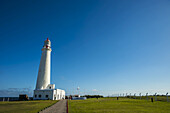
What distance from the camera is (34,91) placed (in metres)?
45.0

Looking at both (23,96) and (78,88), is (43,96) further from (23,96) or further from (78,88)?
(78,88)

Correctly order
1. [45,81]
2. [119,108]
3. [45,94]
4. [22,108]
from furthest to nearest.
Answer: [45,81], [45,94], [22,108], [119,108]

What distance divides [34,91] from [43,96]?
4205 millimetres

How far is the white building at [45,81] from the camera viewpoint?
1705 inches

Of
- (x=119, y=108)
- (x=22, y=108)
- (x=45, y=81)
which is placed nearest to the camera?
(x=119, y=108)

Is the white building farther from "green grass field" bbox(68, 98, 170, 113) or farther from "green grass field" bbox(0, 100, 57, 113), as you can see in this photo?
"green grass field" bbox(68, 98, 170, 113)

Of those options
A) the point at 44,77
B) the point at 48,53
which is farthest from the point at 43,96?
the point at 48,53

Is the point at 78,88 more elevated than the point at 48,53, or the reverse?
the point at 48,53

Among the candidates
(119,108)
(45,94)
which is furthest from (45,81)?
(119,108)

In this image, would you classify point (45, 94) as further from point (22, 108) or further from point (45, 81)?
point (22, 108)

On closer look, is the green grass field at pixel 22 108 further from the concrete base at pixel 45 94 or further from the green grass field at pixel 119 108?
the concrete base at pixel 45 94

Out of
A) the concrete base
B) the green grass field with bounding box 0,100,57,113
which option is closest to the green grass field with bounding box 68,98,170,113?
the green grass field with bounding box 0,100,57,113

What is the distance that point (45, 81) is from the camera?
1844 inches

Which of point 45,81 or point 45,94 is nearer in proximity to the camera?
point 45,94
